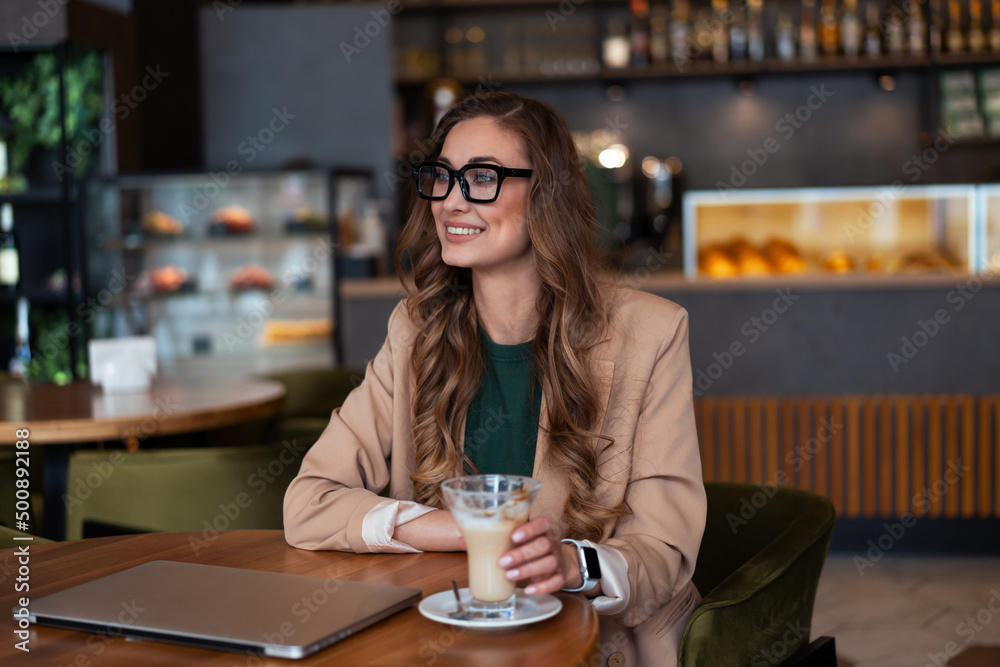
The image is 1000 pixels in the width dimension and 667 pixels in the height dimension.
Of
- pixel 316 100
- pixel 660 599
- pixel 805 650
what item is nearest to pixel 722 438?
pixel 805 650

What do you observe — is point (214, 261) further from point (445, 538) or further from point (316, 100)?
point (445, 538)

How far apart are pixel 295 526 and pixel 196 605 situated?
35 centimetres

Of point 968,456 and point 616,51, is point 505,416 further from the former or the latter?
point 616,51

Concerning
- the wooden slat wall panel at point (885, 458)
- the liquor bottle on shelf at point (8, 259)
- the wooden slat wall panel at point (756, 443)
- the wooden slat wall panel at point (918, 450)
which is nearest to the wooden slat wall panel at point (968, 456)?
the wooden slat wall panel at point (918, 450)

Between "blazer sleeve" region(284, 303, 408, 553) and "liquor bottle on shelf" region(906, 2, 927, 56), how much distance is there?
5240 mm

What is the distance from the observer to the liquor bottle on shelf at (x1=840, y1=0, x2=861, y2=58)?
6.09 metres

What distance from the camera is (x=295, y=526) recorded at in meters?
1.49

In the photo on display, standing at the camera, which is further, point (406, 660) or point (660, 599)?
point (660, 599)

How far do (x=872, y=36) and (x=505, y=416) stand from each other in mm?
5333

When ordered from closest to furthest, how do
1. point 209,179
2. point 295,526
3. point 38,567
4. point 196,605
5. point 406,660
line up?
point 406,660 < point 196,605 < point 38,567 < point 295,526 < point 209,179

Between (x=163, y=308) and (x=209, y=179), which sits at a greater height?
(x=209, y=179)

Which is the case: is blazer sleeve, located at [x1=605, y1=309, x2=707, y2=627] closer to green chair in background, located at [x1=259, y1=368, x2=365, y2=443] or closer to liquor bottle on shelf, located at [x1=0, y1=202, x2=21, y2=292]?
green chair in background, located at [x1=259, y1=368, x2=365, y2=443]

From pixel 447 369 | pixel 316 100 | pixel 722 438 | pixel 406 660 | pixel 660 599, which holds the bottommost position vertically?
pixel 722 438

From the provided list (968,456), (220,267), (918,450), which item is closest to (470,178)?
(918,450)
